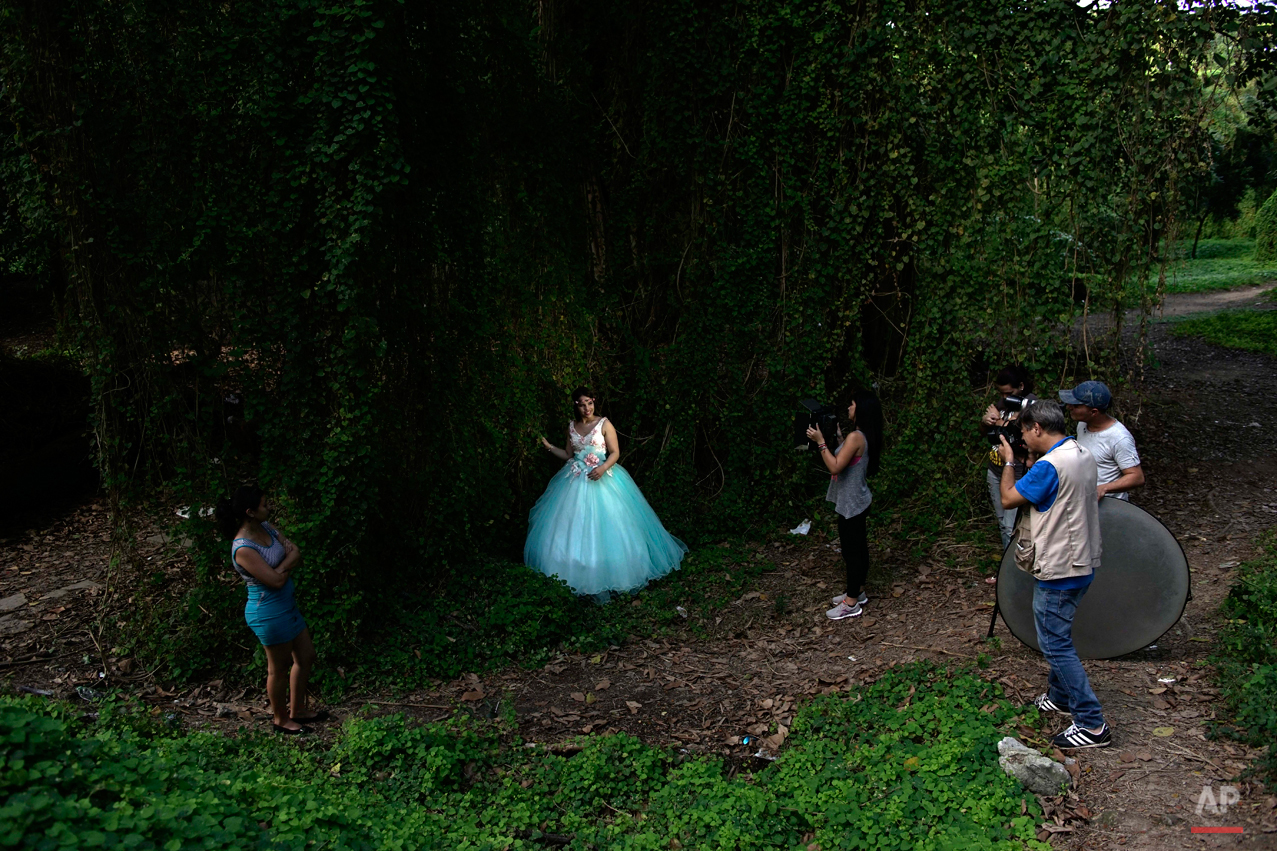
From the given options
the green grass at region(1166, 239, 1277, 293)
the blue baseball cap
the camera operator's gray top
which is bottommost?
the camera operator's gray top

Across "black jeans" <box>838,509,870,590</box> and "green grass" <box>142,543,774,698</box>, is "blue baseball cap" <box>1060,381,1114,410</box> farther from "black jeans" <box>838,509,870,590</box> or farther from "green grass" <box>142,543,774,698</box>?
"green grass" <box>142,543,774,698</box>

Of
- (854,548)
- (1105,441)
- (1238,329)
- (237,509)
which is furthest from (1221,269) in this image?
(237,509)

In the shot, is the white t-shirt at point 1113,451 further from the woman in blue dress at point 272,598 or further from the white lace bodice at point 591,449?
the woman in blue dress at point 272,598

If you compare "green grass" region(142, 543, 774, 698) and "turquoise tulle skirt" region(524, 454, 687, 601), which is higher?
"turquoise tulle skirt" region(524, 454, 687, 601)

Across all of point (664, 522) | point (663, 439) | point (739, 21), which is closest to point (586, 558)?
point (664, 522)

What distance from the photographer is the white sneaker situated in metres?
7.04

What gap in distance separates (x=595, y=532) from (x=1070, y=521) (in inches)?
170

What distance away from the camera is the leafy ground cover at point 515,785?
3.39 metres

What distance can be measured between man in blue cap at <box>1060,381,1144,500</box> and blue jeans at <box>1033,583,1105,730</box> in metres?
1.06

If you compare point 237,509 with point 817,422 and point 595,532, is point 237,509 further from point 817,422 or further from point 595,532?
point 817,422

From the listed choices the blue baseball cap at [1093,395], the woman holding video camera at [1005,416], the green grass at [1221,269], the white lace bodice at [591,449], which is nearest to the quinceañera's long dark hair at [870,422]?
the woman holding video camera at [1005,416]

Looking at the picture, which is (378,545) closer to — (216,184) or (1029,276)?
(216,184)

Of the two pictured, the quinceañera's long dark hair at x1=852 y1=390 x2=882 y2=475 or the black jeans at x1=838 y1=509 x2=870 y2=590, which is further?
the black jeans at x1=838 y1=509 x2=870 y2=590

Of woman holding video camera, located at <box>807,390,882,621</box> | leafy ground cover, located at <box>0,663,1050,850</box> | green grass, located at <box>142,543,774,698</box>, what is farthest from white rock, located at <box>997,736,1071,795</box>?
green grass, located at <box>142,543,774,698</box>
